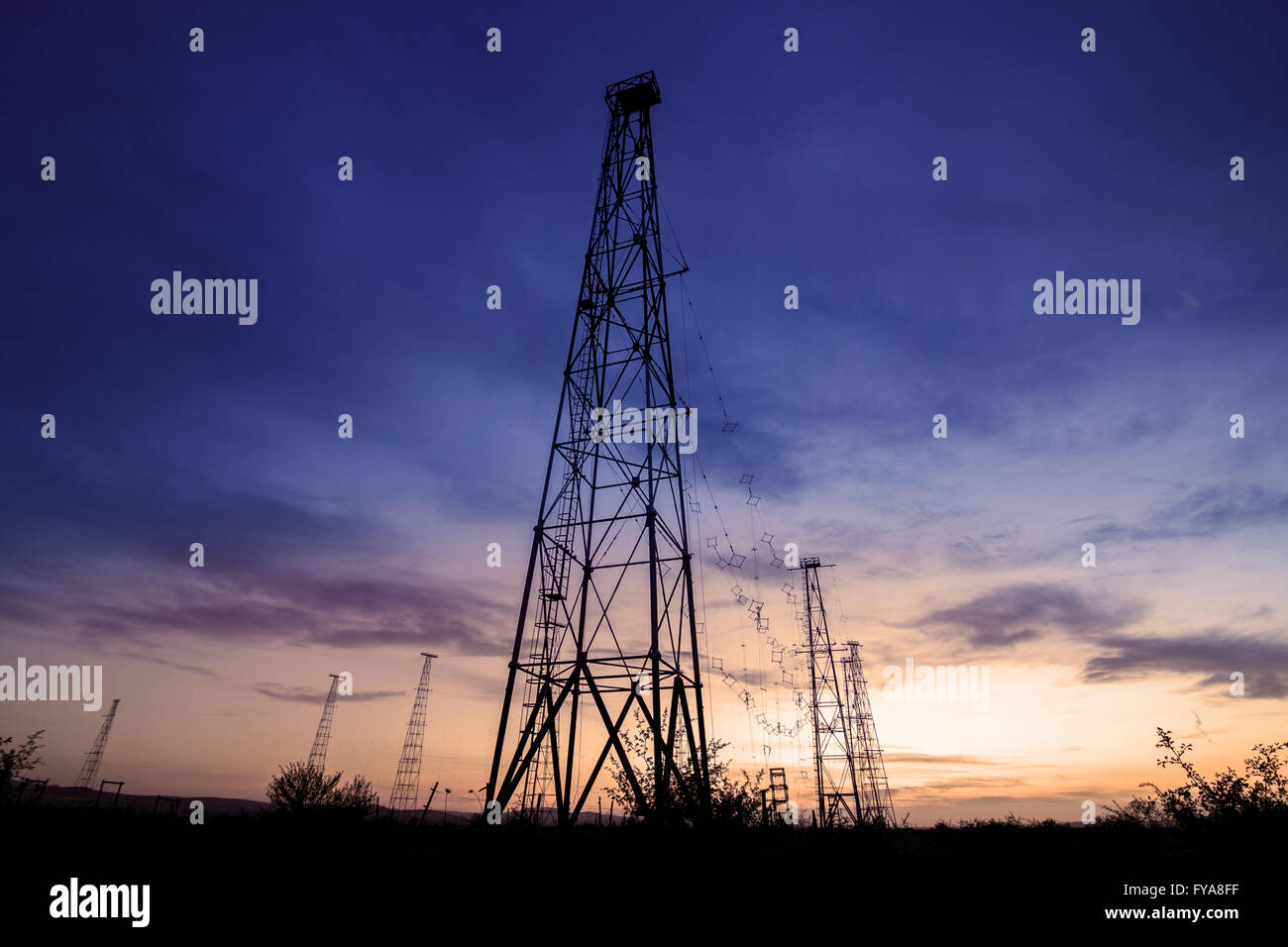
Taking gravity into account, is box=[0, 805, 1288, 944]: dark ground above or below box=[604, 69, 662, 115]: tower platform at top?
below

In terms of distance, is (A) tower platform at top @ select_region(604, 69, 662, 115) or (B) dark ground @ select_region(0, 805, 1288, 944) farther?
(A) tower platform at top @ select_region(604, 69, 662, 115)

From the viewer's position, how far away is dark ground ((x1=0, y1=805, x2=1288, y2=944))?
11.4m

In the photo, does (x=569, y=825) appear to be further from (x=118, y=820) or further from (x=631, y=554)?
(x=118, y=820)

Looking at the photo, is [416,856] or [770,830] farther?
[770,830]

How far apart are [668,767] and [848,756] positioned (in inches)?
1106
